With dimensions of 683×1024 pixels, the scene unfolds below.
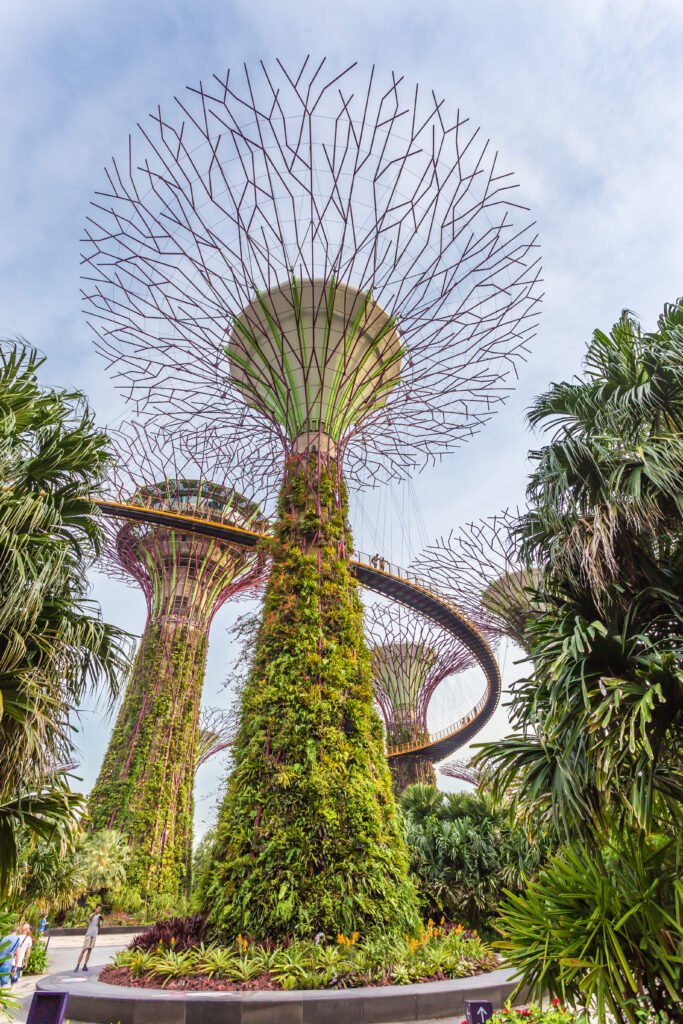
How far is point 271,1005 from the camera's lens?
6.29m

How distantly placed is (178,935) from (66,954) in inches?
301

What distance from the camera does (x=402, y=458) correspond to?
16.6 m

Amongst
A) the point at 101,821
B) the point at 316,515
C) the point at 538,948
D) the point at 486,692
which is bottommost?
the point at 538,948

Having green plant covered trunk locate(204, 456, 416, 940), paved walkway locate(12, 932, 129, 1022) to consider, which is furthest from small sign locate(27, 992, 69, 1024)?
green plant covered trunk locate(204, 456, 416, 940)

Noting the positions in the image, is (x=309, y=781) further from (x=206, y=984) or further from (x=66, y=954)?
(x=66, y=954)

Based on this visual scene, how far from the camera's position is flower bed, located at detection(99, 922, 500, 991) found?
23.9 feet

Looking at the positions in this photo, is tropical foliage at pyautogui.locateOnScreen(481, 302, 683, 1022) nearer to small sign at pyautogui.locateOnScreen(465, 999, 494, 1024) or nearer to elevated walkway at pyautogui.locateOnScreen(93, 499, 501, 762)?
small sign at pyautogui.locateOnScreen(465, 999, 494, 1024)

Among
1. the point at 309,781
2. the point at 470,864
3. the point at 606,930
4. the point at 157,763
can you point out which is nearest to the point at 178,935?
the point at 309,781

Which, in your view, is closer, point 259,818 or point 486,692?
point 259,818

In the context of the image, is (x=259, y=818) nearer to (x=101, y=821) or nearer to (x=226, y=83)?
(x=226, y=83)

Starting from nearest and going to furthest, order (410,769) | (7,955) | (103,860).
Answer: (7,955) → (103,860) → (410,769)

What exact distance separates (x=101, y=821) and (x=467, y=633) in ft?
54.5

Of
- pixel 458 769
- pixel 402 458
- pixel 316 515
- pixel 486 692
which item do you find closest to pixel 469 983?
pixel 316 515

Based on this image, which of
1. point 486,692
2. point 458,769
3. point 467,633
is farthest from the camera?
point 458,769
